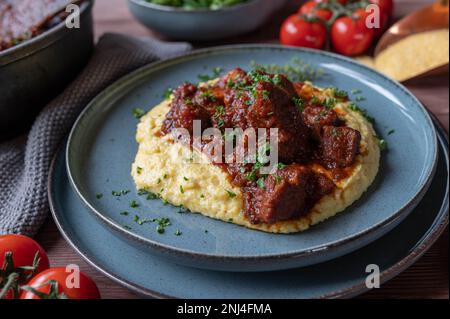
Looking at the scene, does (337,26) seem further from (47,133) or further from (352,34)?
(47,133)

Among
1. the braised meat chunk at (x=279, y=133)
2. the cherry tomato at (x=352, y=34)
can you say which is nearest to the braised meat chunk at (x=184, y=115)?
the braised meat chunk at (x=279, y=133)

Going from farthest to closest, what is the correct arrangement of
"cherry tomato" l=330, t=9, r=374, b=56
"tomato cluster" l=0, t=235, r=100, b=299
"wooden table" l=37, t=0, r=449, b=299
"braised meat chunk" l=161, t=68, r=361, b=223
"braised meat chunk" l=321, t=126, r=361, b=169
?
"cherry tomato" l=330, t=9, r=374, b=56, "braised meat chunk" l=321, t=126, r=361, b=169, "braised meat chunk" l=161, t=68, r=361, b=223, "wooden table" l=37, t=0, r=449, b=299, "tomato cluster" l=0, t=235, r=100, b=299

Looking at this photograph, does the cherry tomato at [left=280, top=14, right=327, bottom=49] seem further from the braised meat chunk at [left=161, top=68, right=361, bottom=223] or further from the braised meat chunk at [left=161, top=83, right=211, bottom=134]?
the braised meat chunk at [left=161, top=83, right=211, bottom=134]

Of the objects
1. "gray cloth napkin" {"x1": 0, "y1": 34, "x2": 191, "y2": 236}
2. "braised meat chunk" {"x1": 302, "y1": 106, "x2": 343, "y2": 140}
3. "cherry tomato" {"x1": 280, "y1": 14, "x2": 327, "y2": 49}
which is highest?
"braised meat chunk" {"x1": 302, "y1": 106, "x2": 343, "y2": 140}

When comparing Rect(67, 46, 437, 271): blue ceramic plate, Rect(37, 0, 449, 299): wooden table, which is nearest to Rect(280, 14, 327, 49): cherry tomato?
Rect(67, 46, 437, 271): blue ceramic plate

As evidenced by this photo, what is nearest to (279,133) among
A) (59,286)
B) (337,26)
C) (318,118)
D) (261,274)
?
(318,118)

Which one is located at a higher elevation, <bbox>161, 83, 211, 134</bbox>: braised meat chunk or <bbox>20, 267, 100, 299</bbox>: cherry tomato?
<bbox>161, 83, 211, 134</bbox>: braised meat chunk
